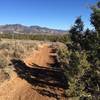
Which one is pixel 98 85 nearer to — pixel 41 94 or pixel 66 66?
pixel 66 66

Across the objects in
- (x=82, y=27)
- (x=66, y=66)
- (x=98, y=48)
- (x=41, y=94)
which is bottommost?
(x=41, y=94)

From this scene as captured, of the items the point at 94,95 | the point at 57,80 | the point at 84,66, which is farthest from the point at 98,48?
the point at 57,80

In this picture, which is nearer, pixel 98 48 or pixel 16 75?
pixel 98 48

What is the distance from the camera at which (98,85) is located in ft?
62.0

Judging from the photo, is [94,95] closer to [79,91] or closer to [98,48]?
[79,91]

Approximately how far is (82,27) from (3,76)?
8.24 metres

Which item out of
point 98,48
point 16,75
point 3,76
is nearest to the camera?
point 98,48

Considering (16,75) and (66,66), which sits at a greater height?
(66,66)

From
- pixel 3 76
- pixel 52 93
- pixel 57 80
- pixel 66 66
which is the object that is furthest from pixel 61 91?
pixel 3 76

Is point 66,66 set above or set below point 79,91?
above

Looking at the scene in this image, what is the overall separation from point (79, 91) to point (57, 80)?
6292mm

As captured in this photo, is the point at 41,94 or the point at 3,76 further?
the point at 3,76

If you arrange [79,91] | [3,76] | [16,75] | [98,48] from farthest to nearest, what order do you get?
[16,75] < [3,76] < [98,48] < [79,91]

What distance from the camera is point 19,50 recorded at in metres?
41.3
